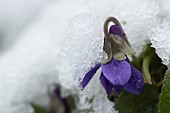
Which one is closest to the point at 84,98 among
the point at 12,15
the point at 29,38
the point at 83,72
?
the point at 83,72

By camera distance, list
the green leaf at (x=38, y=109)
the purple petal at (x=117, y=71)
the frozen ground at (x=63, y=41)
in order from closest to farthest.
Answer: the purple petal at (x=117, y=71) → the frozen ground at (x=63, y=41) → the green leaf at (x=38, y=109)

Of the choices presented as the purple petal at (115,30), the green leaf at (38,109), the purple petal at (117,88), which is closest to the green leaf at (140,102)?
the purple petal at (117,88)

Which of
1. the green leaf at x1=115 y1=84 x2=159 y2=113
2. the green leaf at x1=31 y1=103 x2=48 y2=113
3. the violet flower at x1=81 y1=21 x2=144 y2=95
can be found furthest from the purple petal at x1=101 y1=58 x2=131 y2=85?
the green leaf at x1=31 y1=103 x2=48 y2=113

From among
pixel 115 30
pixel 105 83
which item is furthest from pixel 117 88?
pixel 115 30

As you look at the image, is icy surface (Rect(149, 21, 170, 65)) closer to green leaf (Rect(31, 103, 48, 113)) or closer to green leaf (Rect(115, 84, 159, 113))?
green leaf (Rect(115, 84, 159, 113))

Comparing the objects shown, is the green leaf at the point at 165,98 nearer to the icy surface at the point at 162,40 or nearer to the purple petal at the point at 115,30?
the icy surface at the point at 162,40

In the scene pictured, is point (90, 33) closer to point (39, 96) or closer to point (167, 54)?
point (167, 54)
